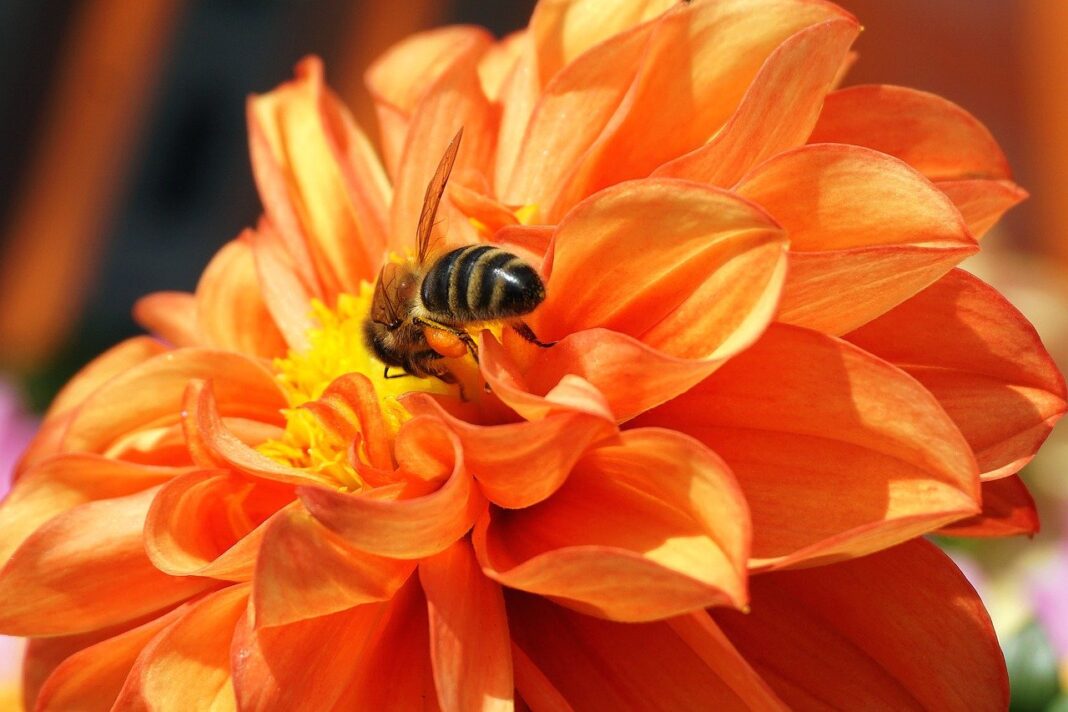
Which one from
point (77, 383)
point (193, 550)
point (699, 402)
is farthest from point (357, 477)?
point (77, 383)

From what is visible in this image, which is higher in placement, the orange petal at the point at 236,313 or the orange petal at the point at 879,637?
the orange petal at the point at 236,313

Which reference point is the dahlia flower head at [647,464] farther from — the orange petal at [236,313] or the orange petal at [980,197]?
the orange petal at [236,313]

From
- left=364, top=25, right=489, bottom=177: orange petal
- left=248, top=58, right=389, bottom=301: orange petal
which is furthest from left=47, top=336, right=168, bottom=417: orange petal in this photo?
left=364, top=25, right=489, bottom=177: orange petal

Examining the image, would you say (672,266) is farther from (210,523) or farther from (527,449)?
(210,523)

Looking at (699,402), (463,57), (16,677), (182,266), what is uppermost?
(463,57)

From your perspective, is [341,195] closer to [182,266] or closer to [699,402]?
[699,402]

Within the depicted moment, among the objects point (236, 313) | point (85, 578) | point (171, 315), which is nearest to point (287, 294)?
point (236, 313)

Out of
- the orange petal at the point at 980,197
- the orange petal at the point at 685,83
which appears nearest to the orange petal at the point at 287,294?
the orange petal at the point at 685,83
